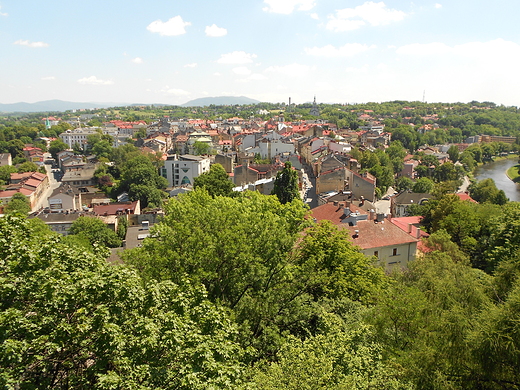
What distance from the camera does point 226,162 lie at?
51.8 m

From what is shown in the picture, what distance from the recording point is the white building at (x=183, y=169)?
50.1 m

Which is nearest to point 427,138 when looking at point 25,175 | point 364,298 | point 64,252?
point 25,175

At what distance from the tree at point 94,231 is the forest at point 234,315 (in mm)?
17055

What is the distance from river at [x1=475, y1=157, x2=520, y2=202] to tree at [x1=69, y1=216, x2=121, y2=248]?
1819 inches

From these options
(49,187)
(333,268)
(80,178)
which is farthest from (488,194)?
(49,187)

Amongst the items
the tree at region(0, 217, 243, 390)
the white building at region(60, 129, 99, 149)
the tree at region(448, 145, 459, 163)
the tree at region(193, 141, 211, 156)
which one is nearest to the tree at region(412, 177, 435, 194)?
the tree at region(448, 145, 459, 163)

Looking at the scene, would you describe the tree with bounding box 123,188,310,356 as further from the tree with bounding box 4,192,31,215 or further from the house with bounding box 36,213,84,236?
the tree with bounding box 4,192,31,215

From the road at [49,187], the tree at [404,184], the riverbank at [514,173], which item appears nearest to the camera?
the road at [49,187]

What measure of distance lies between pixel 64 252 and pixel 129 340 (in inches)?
81.2

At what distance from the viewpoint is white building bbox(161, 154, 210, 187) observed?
50.1 m

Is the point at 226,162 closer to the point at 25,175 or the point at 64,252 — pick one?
the point at 25,175

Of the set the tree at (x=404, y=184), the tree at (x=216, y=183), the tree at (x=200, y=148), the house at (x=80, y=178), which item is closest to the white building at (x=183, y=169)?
the house at (x=80, y=178)

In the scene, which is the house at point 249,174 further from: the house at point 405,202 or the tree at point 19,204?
the tree at point 19,204

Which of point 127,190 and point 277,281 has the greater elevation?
point 277,281
